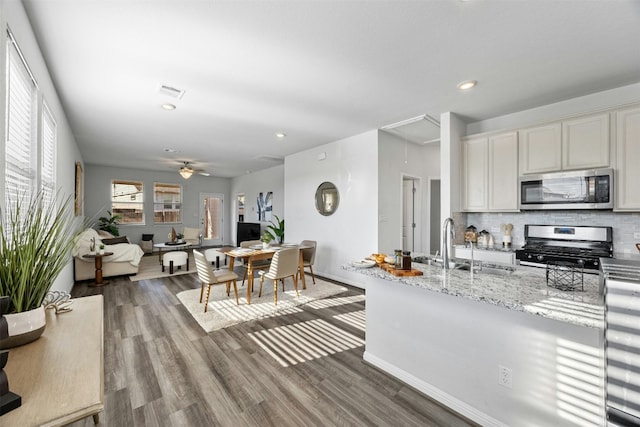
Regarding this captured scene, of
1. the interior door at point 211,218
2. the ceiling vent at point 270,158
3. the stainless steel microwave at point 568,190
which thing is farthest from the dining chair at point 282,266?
the interior door at point 211,218

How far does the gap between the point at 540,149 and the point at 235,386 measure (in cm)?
415

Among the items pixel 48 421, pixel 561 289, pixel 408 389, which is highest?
pixel 561 289

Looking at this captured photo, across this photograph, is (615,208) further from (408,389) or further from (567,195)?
(408,389)

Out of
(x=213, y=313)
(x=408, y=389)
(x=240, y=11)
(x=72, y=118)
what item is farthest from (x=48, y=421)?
(x=72, y=118)

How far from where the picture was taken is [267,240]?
4.55 metres

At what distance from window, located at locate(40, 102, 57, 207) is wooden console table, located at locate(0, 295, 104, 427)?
83.2 inches

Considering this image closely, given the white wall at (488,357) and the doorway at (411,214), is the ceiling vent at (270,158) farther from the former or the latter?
the white wall at (488,357)

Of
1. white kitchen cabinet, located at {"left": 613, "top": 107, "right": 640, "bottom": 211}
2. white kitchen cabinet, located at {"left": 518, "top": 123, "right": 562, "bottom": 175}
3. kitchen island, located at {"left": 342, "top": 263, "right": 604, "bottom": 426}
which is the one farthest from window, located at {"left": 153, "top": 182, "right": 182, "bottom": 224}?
white kitchen cabinet, located at {"left": 613, "top": 107, "right": 640, "bottom": 211}

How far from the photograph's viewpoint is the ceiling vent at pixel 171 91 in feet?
9.78

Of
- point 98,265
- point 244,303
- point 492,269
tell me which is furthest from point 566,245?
point 98,265

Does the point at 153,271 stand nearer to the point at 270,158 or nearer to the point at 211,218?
the point at 270,158

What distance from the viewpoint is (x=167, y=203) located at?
9.33 metres

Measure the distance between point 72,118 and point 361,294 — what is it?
5156mm

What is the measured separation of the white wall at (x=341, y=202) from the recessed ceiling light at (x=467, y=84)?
170cm
